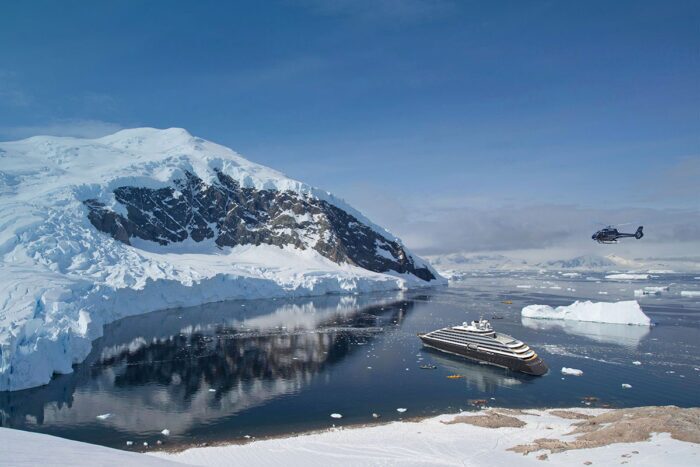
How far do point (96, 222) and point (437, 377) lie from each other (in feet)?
336

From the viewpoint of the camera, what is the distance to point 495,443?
28016 mm

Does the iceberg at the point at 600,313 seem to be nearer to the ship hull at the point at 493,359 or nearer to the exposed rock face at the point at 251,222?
the ship hull at the point at 493,359

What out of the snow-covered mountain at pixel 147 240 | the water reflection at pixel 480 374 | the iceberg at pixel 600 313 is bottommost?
the water reflection at pixel 480 374

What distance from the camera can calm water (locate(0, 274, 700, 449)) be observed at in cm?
3394

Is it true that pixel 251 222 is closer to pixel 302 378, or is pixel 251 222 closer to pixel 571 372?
pixel 302 378

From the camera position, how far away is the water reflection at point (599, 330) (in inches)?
2501

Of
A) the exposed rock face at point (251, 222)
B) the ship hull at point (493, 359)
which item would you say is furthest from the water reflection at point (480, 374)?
the exposed rock face at point (251, 222)

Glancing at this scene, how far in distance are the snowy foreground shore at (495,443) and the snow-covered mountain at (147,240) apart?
1036 inches

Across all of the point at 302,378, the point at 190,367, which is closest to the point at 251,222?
the point at 190,367

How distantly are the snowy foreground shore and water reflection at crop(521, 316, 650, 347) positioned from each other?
3433cm

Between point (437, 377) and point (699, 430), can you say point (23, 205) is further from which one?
point (699, 430)

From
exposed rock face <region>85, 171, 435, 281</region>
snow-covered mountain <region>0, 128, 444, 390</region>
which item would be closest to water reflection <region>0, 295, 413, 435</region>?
snow-covered mountain <region>0, 128, 444, 390</region>

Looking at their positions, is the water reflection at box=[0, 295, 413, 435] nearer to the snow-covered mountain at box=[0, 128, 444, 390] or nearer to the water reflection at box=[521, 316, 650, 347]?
the snow-covered mountain at box=[0, 128, 444, 390]

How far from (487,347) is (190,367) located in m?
31.6
